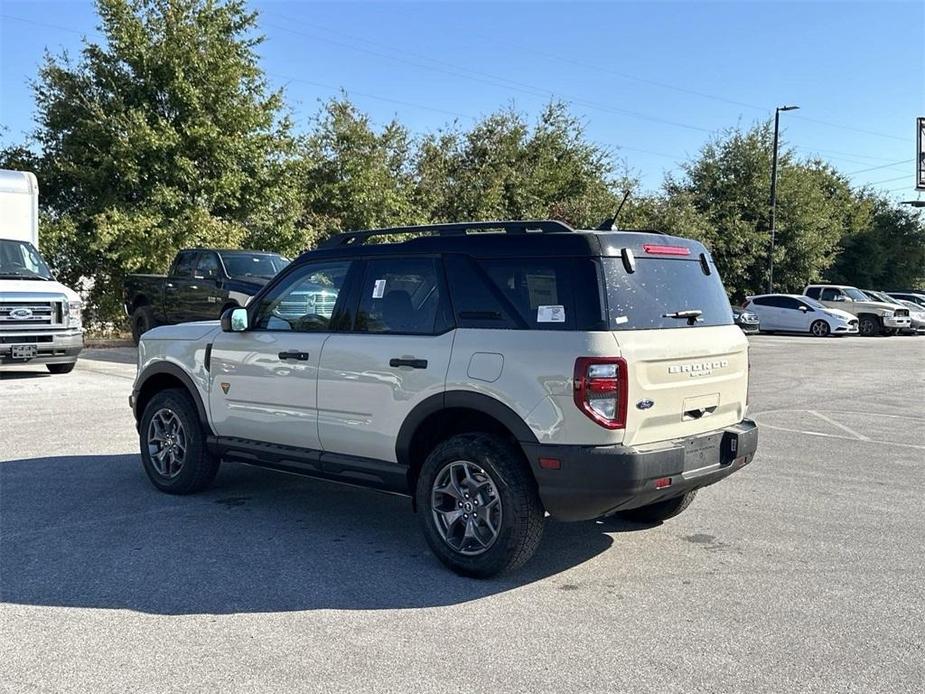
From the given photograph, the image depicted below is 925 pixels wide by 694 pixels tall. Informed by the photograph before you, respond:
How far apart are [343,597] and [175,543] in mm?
1423

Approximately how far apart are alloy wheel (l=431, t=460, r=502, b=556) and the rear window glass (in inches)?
44.8

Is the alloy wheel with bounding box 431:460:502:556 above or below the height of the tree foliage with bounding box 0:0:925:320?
below

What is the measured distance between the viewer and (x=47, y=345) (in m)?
13.4

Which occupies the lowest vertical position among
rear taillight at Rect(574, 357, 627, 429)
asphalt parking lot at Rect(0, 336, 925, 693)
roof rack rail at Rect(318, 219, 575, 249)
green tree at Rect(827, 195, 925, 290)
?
asphalt parking lot at Rect(0, 336, 925, 693)

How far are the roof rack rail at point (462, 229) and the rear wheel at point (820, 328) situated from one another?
88.6 feet

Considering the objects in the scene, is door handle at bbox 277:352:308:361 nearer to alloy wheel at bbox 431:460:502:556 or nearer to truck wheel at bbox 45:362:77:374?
alloy wheel at bbox 431:460:502:556

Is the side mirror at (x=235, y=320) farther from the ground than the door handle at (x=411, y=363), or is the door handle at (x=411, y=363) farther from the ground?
the side mirror at (x=235, y=320)

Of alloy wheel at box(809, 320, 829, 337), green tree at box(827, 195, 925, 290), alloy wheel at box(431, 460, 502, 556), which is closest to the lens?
alloy wheel at box(431, 460, 502, 556)

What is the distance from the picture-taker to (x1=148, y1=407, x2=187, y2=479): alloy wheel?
6527 millimetres

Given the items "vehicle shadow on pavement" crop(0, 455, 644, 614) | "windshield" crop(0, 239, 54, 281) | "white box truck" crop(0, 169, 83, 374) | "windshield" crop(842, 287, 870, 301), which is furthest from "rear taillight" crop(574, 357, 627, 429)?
"windshield" crop(842, 287, 870, 301)

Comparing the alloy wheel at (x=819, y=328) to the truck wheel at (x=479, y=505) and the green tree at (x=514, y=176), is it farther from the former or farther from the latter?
the truck wheel at (x=479, y=505)

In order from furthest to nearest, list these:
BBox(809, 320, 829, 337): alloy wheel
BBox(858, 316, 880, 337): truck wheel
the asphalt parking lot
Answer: BBox(858, 316, 880, 337): truck wheel → BBox(809, 320, 829, 337): alloy wheel → the asphalt parking lot

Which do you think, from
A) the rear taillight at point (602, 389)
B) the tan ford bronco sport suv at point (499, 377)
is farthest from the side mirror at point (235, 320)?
the rear taillight at point (602, 389)

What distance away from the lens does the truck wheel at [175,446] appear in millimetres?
6410
